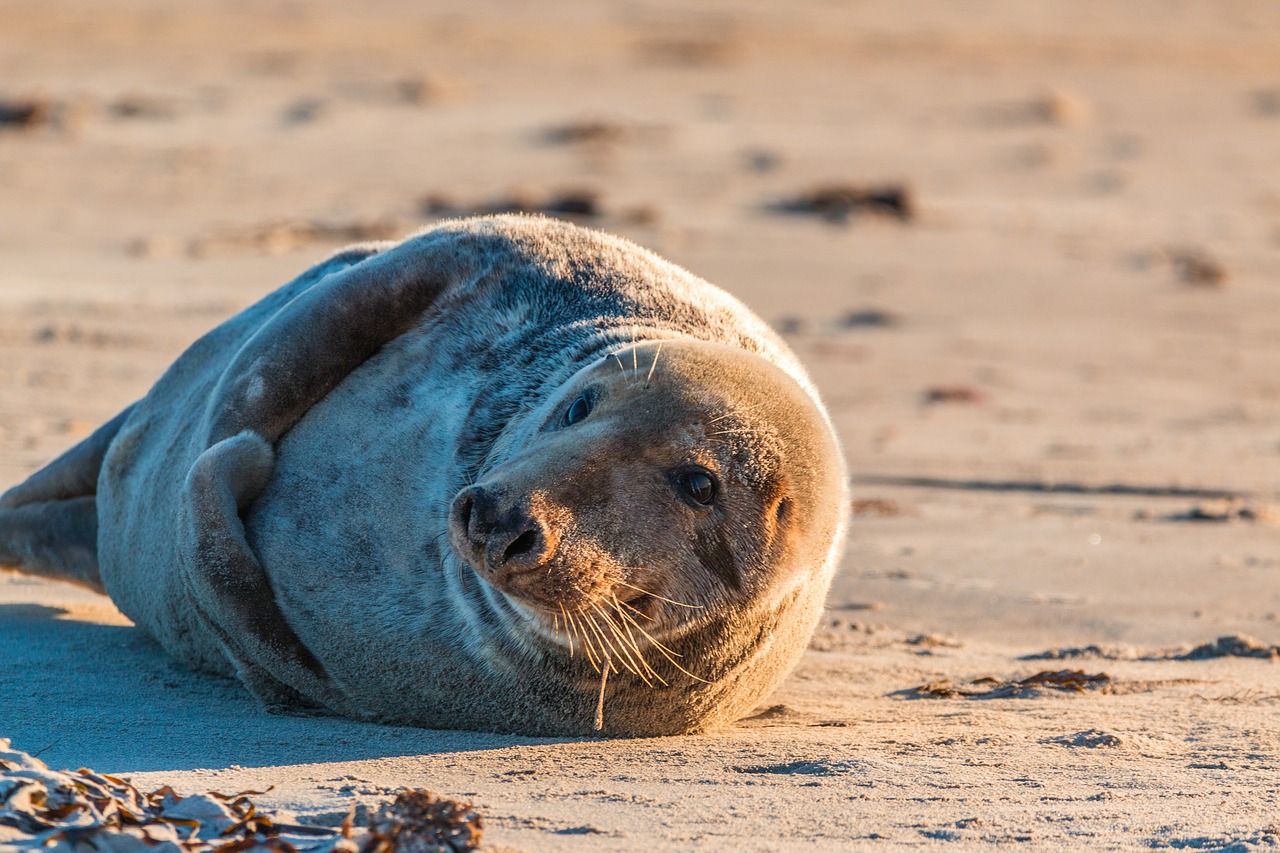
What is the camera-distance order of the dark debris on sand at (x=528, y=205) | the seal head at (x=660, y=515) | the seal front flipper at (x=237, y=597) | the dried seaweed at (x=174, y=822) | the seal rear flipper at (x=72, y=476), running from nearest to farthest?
the dried seaweed at (x=174, y=822) < the seal head at (x=660, y=515) < the seal front flipper at (x=237, y=597) < the seal rear flipper at (x=72, y=476) < the dark debris on sand at (x=528, y=205)

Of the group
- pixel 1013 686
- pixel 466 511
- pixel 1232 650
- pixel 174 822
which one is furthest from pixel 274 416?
pixel 1232 650

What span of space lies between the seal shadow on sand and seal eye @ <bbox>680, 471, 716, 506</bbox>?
→ 790 millimetres

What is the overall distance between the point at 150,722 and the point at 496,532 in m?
1.25

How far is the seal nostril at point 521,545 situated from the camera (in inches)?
147

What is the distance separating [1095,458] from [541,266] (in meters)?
4.50

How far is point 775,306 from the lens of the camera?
1165 centimetres

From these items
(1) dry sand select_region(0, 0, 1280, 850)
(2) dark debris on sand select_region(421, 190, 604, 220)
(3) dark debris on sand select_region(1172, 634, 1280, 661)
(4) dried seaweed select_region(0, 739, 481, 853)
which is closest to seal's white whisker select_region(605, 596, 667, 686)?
(1) dry sand select_region(0, 0, 1280, 850)

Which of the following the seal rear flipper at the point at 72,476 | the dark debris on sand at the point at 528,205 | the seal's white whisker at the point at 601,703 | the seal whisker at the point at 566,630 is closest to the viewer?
the seal whisker at the point at 566,630

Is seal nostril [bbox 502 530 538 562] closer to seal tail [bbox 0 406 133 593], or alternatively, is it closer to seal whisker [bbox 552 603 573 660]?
seal whisker [bbox 552 603 573 660]

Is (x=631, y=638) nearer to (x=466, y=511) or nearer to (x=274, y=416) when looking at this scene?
(x=466, y=511)

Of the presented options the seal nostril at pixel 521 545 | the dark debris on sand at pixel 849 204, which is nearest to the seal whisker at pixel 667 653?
the seal nostril at pixel 521 545

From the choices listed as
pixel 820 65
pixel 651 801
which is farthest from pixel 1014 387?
pixel 820 65

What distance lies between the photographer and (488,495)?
3756 millimetres

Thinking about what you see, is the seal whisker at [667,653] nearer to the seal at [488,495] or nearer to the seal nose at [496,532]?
the seal at [488,495]
